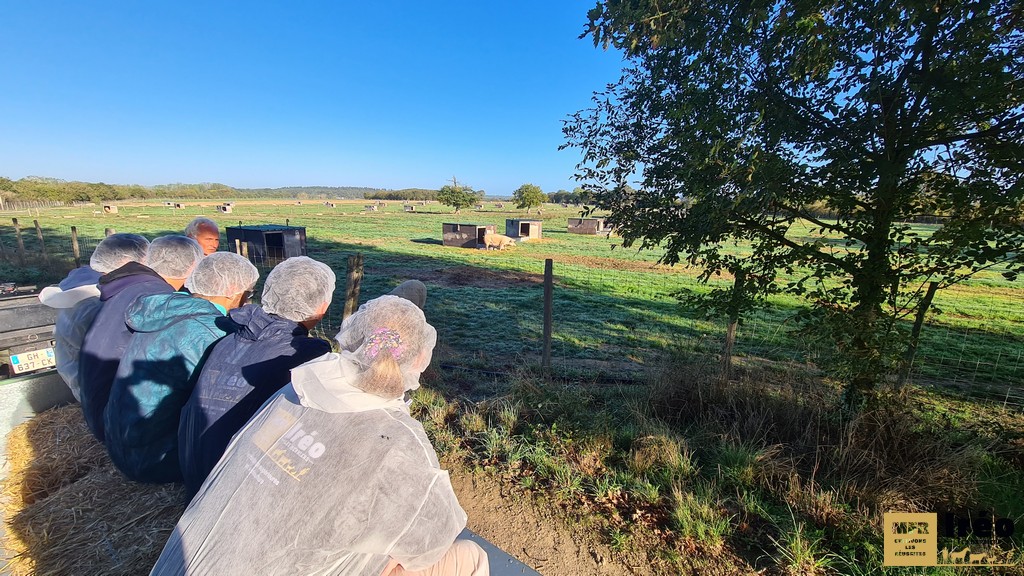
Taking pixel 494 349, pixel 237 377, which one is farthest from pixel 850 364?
pixel 494 349

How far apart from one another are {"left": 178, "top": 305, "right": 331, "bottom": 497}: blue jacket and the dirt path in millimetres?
1617

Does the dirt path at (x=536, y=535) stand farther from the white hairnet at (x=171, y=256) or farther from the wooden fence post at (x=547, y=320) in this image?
the white hairnet at (x=171, y=256)

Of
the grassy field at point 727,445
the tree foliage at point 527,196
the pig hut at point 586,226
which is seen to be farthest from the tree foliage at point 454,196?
the grassy field at point 727,445

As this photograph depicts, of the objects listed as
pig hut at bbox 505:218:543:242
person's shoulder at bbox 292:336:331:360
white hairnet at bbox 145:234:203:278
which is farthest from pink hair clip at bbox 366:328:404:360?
pig hut at bbox 505:218:543:242

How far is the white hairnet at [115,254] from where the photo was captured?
3.28 metres

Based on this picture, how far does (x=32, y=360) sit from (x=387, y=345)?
450 cm

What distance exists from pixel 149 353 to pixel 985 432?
19.6ft

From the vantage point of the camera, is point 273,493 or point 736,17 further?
point 736,17

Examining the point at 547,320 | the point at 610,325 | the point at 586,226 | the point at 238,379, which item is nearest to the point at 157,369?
the point at 238,379

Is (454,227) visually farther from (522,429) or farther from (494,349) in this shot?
(522,429)

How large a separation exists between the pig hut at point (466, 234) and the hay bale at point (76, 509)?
1715 centimetres

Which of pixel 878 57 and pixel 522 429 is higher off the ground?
pixel 878 57

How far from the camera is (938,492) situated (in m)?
2.87

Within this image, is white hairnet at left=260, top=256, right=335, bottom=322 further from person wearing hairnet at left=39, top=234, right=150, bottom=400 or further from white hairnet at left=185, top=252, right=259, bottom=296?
person wearing hairnet at left=39, top=234, right=150, bottom=400
